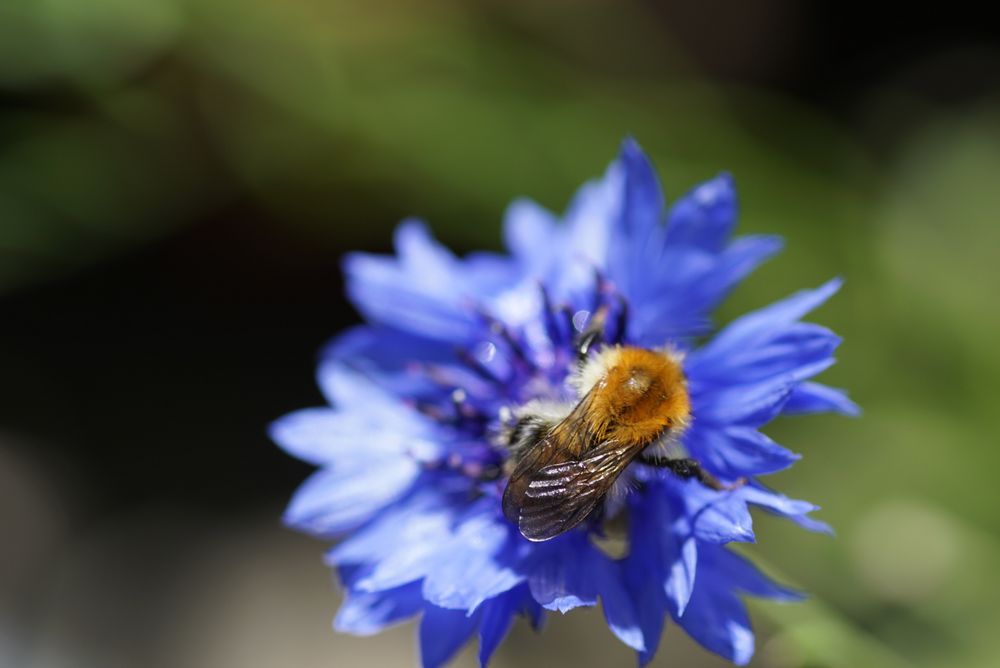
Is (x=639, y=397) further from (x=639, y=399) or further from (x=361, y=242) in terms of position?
(x=361, y=242)

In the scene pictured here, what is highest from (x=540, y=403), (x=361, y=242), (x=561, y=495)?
(x=361, y=242)

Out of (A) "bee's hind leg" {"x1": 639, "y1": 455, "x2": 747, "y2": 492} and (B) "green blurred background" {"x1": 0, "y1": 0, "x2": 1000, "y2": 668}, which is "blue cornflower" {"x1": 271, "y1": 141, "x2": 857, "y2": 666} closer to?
(A) "bee's hind leg" {"x1": 639, "y1": 455, "x2": 747, "y2": 492}

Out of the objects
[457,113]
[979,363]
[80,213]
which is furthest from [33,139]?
[979,363]

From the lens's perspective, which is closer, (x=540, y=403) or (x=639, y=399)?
(x=639, y=399)

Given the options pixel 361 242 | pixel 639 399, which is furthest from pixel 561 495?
pixel 361 242

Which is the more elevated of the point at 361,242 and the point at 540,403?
the point at 361,242

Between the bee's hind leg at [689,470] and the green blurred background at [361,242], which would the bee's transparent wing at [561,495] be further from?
the green blurred background at [361,242]

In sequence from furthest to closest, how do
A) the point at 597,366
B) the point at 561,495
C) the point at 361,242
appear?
the point at 361,242 → the point at 597,366 → the point at 561,495

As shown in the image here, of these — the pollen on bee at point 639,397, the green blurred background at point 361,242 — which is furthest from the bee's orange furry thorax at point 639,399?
the green blurred background at point 361,242
